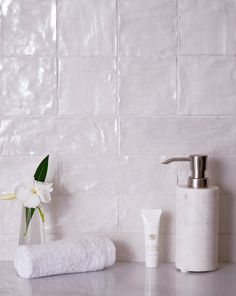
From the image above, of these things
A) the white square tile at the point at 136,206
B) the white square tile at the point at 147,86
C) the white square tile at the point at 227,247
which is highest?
the white square tile at the point at 147,86

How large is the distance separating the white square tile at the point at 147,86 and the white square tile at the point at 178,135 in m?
0.03

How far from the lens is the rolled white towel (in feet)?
3.15

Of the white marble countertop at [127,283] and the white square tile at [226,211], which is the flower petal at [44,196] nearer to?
the white marble countertop at [127,283]

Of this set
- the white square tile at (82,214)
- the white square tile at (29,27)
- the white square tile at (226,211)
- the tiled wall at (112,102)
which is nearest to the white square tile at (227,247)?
the white square tile at (226,211)

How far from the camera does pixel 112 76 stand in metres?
1.08

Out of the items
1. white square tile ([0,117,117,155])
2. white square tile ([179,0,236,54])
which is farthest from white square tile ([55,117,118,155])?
white square tile ([179,0,236,54])

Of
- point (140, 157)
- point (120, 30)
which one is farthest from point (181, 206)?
point (120, 30)

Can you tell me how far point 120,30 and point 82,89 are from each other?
148mm

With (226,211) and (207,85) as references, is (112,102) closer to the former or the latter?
(207,85)

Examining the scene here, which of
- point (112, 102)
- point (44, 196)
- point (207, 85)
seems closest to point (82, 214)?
point (44, 196)

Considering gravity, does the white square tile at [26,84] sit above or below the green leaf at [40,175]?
above

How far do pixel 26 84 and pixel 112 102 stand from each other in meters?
0.19

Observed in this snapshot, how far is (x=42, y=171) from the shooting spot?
1.05 metres

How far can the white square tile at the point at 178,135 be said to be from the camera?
1089mm
